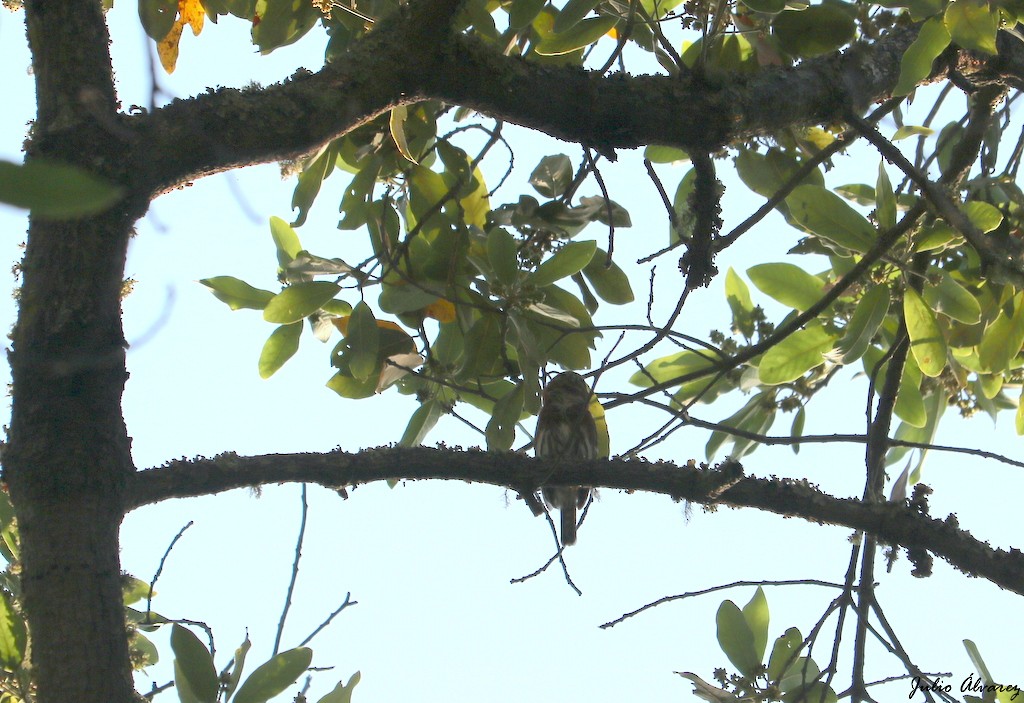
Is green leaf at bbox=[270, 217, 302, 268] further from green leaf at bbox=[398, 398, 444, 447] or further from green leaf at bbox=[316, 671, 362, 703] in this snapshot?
green leaf at bbox=[316, 671, 362, 703]

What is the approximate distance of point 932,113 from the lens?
10.6 ft

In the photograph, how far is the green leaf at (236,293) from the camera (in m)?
2.72

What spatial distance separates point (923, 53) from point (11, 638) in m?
2.29

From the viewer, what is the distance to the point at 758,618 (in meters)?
2.56

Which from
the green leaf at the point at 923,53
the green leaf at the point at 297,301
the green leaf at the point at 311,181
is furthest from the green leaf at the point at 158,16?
the green leaf at the point at 923,53

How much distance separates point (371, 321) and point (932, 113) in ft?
6.93

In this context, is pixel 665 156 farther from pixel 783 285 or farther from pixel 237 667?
pixel 237 667

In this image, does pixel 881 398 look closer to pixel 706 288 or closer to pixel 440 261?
pixel 706 288

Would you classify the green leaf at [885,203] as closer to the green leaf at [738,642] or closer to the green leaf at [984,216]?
the green leaf at [984,216]

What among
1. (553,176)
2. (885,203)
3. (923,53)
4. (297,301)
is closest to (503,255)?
(553,176)

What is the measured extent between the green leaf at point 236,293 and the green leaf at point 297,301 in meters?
0.17

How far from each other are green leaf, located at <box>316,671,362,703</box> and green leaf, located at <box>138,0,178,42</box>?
1.81 m

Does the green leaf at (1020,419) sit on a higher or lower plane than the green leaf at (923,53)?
lower

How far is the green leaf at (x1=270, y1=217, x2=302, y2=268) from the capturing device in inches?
116
